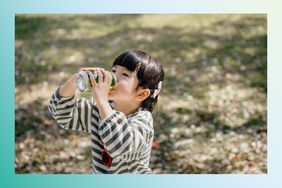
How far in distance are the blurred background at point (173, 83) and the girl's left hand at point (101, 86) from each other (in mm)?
1857

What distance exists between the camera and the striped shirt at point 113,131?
2.88 meters

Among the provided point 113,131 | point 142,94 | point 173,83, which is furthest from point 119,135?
point 173,83

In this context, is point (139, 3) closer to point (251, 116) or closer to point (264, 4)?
point (264, 4)

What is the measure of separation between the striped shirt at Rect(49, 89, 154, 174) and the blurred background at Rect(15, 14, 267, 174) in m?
1.71

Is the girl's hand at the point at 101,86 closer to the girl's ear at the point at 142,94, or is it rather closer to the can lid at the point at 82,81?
the can lid at the point at 82,81

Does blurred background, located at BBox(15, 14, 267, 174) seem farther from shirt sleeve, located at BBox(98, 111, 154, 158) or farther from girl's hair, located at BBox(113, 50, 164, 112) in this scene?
shirt sleeve, located at BBox(98, 111, 154, 158)

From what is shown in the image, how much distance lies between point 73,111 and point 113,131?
1.03 ft

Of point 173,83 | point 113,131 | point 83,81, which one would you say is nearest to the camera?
point 113,131

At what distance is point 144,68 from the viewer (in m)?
3.18

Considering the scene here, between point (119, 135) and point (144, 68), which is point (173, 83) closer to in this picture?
point (144, 68)

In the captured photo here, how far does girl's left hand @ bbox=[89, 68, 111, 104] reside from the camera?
2.97m

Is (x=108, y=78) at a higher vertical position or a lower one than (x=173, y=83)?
lower

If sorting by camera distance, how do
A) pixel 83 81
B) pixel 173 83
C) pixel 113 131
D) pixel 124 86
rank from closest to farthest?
pixel 113 131 → pixel 83 81 → pixel 124 86 → pixel 173 83

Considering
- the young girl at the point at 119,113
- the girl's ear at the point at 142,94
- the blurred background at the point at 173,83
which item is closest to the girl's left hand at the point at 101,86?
the young girl at the point at 119,113
